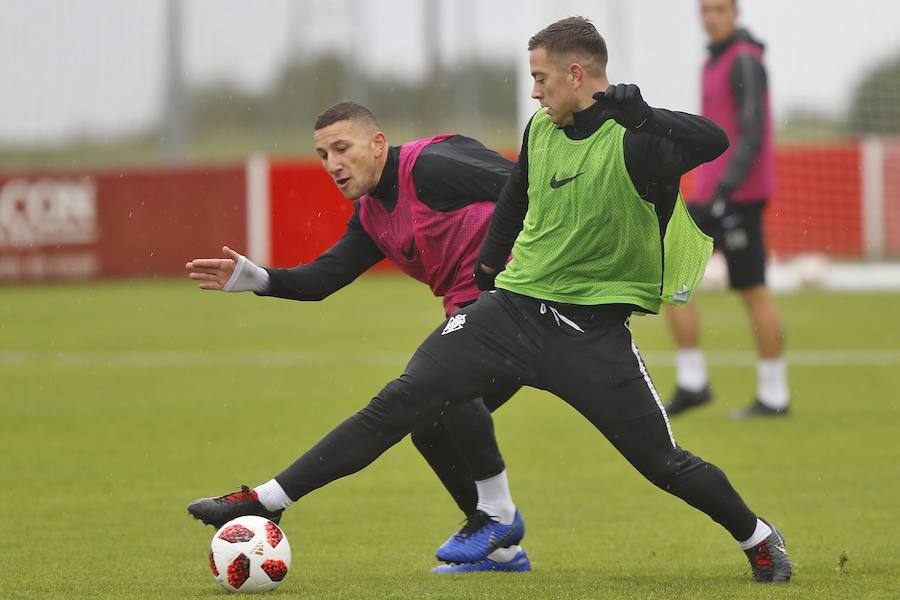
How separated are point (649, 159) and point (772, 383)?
5.09 meters

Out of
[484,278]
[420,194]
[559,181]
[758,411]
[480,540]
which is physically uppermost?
[559,181]

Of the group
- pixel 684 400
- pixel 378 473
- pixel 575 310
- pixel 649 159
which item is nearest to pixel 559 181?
pixel 649 159

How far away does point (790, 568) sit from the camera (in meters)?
5.46

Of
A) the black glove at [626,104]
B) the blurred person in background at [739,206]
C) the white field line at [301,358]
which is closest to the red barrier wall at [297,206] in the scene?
the white field line at [301,358]

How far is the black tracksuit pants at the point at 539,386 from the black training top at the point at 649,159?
0.29 meters

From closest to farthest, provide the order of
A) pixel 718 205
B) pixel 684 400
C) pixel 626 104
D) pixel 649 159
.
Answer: pixel 626 104 < pixel 649 159 < pixel 718 205 < pixel 684 400

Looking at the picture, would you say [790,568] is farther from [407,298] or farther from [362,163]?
[407,298]

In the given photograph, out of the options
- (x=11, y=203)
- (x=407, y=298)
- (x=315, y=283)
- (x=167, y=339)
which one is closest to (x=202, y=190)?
(x=11, y=203)

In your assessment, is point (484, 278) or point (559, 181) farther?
point (484, 278)

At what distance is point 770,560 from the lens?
5441 mm

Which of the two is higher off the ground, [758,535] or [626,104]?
[626,104]

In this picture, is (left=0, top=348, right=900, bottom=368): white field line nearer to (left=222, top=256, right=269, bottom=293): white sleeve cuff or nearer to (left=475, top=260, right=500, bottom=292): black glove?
(left=222, top=256, right=269, bottom=293): white sleeve cuff

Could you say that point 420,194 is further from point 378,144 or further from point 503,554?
point 503,554

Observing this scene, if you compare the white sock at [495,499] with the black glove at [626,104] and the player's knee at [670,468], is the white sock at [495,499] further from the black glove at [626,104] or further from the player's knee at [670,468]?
the black glove at [626,104]
